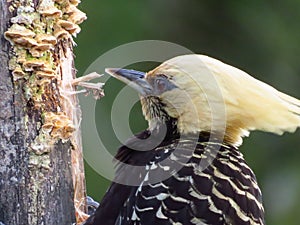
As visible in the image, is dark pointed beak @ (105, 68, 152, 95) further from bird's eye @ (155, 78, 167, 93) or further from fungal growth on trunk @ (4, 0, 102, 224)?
fungal growth on trunk @ (4, 0, 102, 224)

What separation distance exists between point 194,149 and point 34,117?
901 millimetres

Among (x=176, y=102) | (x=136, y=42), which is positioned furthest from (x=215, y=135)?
(x=136, y=42)

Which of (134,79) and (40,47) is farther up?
(40,47)

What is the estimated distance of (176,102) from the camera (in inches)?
197

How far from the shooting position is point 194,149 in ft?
16.0

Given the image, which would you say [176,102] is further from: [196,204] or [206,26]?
[206,26]

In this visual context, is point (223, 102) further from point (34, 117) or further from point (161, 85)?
point (34, 117)

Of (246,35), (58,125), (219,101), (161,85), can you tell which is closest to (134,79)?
(161,85)

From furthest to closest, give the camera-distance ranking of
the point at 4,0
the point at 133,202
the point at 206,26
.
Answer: the point at 206,26, the point at 133,202, the point at 4,0

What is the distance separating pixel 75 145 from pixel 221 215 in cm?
86

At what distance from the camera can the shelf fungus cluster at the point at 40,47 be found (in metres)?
4.48

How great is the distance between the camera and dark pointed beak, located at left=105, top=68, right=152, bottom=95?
16.8 ft

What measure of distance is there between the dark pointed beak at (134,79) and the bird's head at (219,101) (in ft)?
0.37

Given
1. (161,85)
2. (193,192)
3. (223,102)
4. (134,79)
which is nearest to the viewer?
(193,192)
